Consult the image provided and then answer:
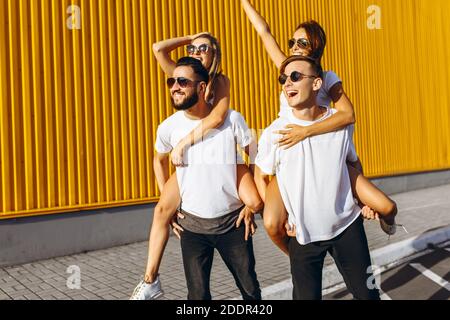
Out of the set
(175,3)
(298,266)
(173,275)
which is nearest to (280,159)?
(298,266)

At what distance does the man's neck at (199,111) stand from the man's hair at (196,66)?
0.16 meters

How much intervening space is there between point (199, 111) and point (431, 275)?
4.21 meters

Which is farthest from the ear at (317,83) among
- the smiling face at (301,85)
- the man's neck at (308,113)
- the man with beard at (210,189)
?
the man with beard at (210,189)

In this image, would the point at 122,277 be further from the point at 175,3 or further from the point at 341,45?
the point at 341,45

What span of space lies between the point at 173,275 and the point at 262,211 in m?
3.02

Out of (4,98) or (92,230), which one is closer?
(4,98)

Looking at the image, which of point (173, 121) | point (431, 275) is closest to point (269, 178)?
point (173, 121)

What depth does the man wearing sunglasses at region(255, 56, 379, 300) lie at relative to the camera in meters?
2.40

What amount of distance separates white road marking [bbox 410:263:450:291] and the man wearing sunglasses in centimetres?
296

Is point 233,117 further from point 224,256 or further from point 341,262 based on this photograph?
point 341,262

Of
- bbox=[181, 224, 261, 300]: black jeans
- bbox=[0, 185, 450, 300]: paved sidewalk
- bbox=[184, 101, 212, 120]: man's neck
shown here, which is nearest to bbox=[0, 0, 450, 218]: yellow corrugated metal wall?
bbox=[0, 185, 450, 300]: paved sidewalk

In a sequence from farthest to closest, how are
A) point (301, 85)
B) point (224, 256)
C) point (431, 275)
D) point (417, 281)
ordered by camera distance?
point (431, 275)
point (417, 281)
point (224, 256)
point (301, 85)

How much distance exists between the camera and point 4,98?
5.88 metres

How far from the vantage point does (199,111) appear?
2545mm
